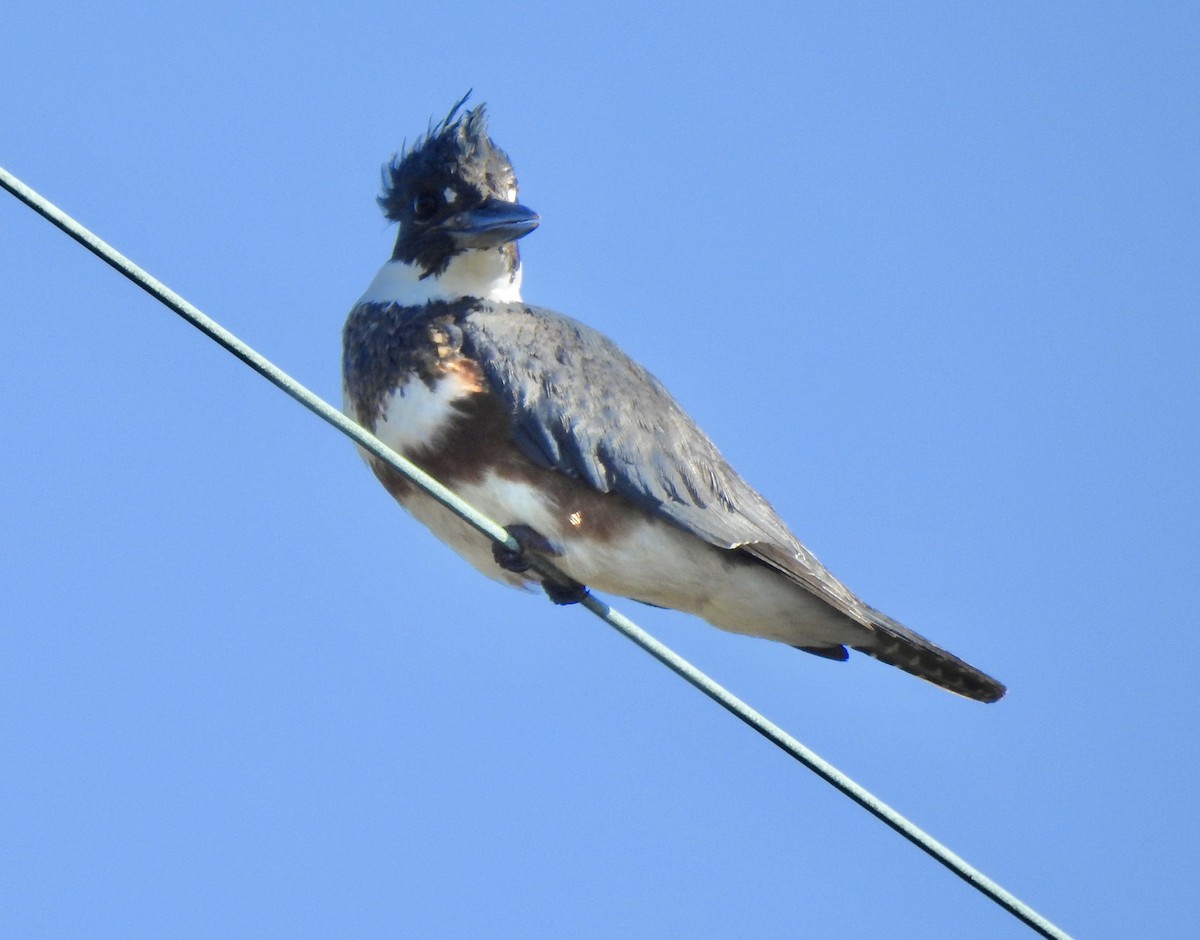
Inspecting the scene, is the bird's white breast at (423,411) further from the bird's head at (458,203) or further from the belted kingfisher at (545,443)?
the bird's head at (458,203)

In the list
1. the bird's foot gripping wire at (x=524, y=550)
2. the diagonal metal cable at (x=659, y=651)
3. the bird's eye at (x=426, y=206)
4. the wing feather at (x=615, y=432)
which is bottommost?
the diagonal metal cable at (x=659, y=651)

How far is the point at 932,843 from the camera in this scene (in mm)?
2855

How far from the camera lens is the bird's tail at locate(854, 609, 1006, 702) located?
15.7ft

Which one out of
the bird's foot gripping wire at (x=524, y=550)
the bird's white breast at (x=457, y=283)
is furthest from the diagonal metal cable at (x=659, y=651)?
the bird's white breast at (x=457, y=283)

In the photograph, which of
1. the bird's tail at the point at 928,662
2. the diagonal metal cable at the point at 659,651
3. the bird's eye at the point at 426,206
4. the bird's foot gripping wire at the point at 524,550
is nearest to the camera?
the diagonal metal cable at the point at 659,651

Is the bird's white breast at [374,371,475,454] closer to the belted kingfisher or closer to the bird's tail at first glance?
the belted kingfisher

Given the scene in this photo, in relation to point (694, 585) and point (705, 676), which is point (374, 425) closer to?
point (694, 585)

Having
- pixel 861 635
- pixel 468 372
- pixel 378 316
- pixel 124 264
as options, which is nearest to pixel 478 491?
pixel 468 372

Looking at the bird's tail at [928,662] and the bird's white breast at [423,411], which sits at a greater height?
the bird's tail at [928,662]

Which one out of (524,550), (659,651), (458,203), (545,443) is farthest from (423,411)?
(659,651)

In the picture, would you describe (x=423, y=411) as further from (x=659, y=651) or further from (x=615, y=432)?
(x=659, y=651)

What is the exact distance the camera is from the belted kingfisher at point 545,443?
447cm

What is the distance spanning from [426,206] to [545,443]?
3.21 feet


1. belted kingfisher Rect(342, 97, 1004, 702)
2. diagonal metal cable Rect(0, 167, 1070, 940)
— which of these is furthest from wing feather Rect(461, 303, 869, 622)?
diagonal metal cable Rect(0, 167, 1070, 940)
